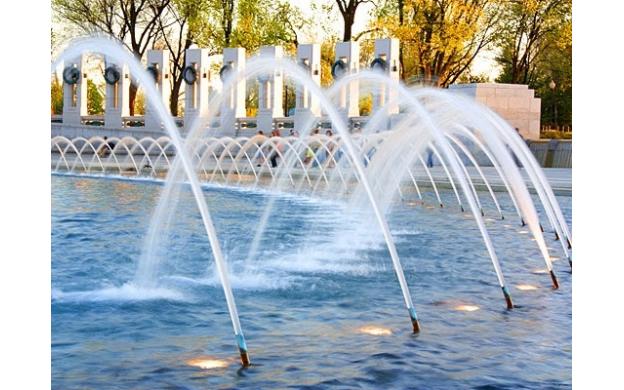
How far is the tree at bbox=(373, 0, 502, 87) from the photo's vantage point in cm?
3569

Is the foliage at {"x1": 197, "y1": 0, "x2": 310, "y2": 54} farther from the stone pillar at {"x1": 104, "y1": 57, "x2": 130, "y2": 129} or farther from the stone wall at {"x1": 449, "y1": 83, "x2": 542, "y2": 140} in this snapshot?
the stone wall at {"x1": 449, "y1": 83, "x2": 542, "y2": 140}

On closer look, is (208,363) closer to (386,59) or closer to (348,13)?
(386,59)

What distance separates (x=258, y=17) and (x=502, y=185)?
26031 millimetres

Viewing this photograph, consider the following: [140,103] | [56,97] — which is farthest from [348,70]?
[140,103]

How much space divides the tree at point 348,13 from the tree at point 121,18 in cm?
836

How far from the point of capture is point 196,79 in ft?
120

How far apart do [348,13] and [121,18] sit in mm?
11433

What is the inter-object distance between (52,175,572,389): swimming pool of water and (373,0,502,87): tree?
986 inches

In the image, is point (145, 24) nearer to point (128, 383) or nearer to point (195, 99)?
point (195, 99)

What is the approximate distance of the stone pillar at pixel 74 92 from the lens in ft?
125

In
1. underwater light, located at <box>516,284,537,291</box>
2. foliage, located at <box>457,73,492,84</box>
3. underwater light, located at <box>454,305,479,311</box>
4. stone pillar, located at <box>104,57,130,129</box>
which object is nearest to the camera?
underwater light, located at <box>454,305,479,311</box>

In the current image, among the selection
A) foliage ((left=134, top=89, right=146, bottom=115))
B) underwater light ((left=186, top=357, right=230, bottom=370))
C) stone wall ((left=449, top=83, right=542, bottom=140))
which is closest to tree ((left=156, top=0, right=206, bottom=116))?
foliage ((left=134, top=89, right=146, bottom=115))

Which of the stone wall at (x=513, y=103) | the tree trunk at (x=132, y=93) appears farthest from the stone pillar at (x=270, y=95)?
the tree trunk at (x=132, y=93)
